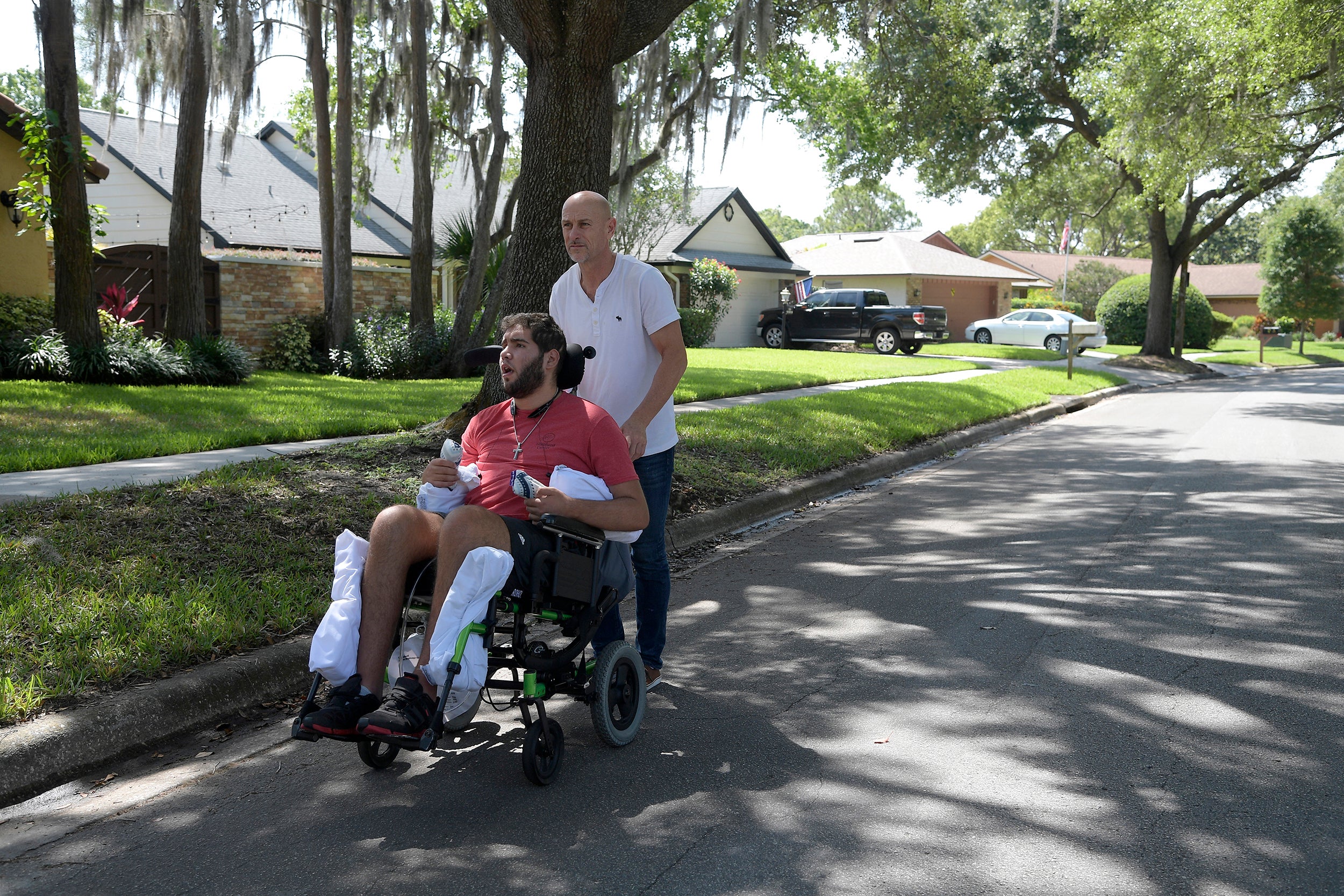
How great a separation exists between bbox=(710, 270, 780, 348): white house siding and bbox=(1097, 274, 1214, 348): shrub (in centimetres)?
1514

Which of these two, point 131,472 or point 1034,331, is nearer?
point 131,472

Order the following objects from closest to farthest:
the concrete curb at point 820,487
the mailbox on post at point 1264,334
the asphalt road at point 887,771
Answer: the asphalt road at point 887,771 → the concrete curb at point 820,487 → the mailbox on post at point 1264,334

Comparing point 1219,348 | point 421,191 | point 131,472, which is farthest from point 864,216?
point 131,472

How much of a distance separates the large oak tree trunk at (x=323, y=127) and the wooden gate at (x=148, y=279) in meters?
1.77

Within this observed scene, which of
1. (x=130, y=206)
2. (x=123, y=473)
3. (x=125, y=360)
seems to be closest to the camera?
(x=123, y=473)

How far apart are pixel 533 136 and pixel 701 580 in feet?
11.6

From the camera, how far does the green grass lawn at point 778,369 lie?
16.6 metres

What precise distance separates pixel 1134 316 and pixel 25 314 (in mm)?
39746

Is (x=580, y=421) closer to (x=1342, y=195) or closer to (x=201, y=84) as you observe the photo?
(x=201, y=84)

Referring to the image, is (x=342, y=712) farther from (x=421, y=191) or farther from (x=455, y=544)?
(x=421, y=191)

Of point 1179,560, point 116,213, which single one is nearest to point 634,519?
point 1179,560

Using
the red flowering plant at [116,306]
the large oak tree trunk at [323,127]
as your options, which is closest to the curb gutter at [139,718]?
the red flowering plant at [116,306]

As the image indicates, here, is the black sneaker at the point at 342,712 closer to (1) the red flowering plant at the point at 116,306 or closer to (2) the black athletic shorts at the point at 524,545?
(2) the black athletic shorts at the point at 524,545

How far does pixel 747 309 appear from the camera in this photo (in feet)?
121
